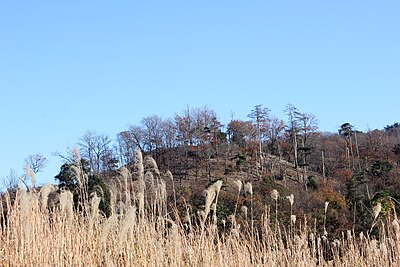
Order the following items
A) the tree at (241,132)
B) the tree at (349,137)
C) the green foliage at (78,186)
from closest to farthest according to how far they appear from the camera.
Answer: the green foliage at (78,186), the tree at (349,137), the tree at (241,132)

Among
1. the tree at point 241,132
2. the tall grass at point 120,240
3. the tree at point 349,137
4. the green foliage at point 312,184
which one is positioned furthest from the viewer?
the tree at point 241,132

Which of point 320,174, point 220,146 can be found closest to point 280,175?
point 320,174

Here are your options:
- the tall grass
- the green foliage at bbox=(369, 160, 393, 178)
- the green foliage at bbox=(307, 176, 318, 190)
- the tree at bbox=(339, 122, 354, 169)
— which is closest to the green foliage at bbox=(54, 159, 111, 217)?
the tall grass

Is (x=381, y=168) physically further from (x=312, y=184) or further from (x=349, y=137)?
(x=349, y=137)

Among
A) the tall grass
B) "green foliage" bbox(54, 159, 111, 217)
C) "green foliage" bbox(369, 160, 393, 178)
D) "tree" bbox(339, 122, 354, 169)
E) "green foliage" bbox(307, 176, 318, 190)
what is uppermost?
"tree" bbox(339, 122, 354, 169)

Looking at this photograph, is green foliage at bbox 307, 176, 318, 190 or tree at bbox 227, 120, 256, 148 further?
tree at bbox 227, 120, 256, 148

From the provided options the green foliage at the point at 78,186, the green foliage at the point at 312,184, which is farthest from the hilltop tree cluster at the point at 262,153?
the green foliage at the point at 78,186

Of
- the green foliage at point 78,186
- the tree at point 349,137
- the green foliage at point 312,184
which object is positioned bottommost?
the green foliage at point 78,186

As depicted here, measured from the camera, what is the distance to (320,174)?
5050 cm

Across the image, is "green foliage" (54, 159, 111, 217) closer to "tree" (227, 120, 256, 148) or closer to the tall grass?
the tall grass

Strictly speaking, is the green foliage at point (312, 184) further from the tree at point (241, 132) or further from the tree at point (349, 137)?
the tree at point (241, 132)

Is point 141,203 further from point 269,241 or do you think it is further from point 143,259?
point 269,241

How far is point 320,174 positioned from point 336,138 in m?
13.6

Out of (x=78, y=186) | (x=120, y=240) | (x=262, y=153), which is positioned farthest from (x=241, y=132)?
(x=120, y=240)
